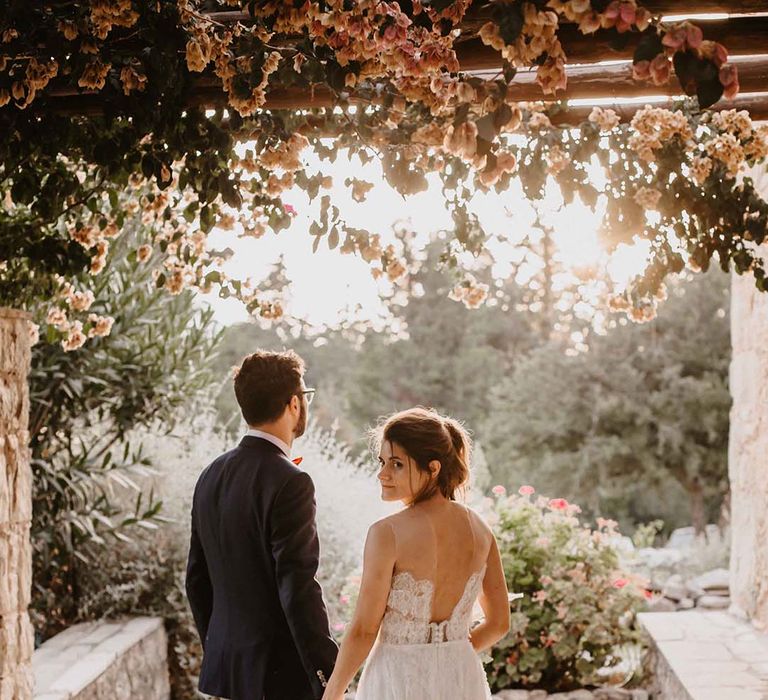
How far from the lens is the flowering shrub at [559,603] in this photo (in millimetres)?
5574

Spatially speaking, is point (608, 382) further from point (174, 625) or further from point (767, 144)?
point (767, 144)

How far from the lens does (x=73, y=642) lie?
5730mm

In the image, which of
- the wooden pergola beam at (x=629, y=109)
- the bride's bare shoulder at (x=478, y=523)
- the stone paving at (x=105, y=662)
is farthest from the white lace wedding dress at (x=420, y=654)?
the stone paving at (x=105, y=662)

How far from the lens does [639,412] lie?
15.9 meters

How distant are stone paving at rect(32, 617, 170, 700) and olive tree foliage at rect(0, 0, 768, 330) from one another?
2.00m

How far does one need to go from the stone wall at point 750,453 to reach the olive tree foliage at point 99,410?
399 centimetres

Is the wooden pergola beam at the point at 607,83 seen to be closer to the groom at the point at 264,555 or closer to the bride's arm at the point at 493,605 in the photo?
the groom at the point at 264,555

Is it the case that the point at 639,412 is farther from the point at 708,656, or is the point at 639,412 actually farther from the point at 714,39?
the point at 714,39

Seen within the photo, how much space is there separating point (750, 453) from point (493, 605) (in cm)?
407

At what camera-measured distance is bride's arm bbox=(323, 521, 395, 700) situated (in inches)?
103

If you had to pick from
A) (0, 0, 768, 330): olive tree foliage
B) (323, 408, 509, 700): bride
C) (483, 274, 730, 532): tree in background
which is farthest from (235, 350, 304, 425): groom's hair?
(483, 274, 730, 532): tree in background

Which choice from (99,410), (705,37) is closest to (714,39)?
(705,37)

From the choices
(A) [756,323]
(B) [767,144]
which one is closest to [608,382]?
(A) [756,323]

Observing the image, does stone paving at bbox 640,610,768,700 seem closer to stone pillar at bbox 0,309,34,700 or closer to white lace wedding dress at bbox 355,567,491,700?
white lace wedding dress at bbox 355,567,491,700
